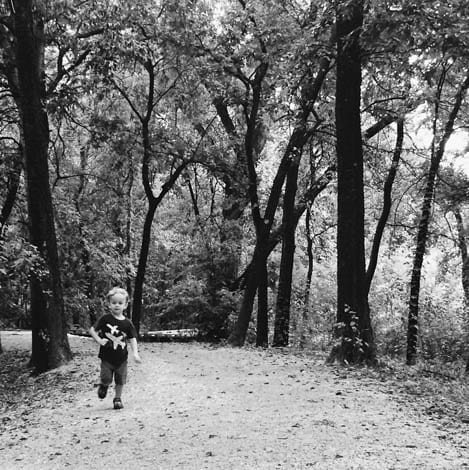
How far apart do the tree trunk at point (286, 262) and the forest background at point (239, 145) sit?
0.06 m

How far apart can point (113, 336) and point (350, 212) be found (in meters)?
5.04

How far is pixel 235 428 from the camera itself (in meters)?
5.78

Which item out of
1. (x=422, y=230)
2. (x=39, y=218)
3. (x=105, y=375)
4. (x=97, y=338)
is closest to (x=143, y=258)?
(x=39, y=218)

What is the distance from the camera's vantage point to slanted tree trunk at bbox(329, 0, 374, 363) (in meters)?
9.53

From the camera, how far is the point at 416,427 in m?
5.50

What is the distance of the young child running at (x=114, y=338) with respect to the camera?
22.5ft

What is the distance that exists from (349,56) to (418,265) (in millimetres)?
6188

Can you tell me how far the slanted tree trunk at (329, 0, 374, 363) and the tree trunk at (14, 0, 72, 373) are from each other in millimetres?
6007

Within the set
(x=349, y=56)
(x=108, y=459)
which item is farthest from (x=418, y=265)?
(x=108, y=459)

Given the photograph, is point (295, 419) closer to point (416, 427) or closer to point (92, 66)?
point (416, 427)

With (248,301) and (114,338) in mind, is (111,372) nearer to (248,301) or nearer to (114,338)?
(114,338)

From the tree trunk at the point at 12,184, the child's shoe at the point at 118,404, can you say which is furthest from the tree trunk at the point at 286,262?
the child's shoe at the point at 118,404

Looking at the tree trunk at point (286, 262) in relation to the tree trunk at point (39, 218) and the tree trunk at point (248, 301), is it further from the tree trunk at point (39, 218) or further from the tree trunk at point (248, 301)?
the tree trunk at point (39, 218)

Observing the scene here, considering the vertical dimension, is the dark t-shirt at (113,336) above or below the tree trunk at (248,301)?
below
